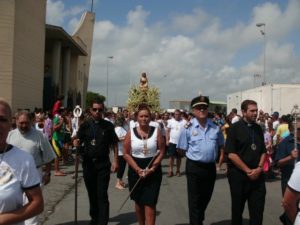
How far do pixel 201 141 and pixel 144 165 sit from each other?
90cm

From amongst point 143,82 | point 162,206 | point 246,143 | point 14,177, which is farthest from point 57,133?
point 143,82

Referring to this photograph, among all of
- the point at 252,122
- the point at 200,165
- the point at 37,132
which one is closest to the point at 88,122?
the point at 37,132

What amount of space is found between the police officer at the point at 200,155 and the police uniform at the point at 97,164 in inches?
44.9

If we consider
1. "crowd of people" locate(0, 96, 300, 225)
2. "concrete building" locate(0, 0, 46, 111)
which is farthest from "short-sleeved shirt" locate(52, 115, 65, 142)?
"crowd of people" locate(0, 96, 300, 225)

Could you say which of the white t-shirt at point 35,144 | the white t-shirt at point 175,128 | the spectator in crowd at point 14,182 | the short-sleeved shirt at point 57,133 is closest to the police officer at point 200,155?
the white t-shirt at point 35,144

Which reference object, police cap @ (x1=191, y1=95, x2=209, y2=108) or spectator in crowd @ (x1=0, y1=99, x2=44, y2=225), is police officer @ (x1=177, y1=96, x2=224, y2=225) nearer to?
police cap @ (x1=191, y1=95, x2=209, y2=108)

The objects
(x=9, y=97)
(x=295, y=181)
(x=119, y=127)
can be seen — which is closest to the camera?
(x=295, y=181)

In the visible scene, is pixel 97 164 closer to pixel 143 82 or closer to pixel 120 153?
pixel 120 153

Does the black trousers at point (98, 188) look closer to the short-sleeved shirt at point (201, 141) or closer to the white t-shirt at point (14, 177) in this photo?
the short-sleeved shirt at point (201, 141)

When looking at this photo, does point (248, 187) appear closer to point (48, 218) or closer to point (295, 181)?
point (295, 181)

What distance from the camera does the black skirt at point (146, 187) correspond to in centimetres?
624

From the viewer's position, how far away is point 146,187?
248 inches

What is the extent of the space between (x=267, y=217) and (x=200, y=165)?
2.14m

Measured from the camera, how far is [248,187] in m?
5.99
